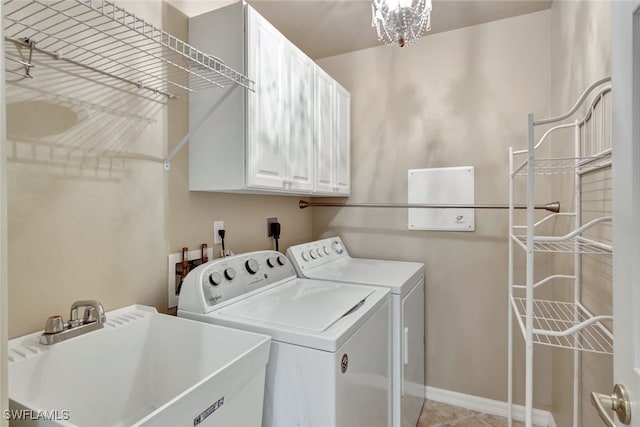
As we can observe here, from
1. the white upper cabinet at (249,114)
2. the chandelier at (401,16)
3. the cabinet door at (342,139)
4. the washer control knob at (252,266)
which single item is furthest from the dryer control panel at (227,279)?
the chandelier at (401,16)

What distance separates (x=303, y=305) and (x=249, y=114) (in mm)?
848

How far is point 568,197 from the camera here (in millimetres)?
1609

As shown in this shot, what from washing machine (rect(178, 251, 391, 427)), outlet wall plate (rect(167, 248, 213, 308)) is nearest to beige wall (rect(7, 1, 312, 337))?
outlet wall plate (rect(167, 248, 213, 308))

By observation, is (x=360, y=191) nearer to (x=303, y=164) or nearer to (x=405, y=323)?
(x=303, y=164)

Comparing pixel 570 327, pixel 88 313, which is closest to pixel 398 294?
pixel 570 327

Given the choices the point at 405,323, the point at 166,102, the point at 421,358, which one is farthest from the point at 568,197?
the point at 166,102

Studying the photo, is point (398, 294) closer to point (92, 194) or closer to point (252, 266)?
point (252, 266)

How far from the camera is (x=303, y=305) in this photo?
134 cm

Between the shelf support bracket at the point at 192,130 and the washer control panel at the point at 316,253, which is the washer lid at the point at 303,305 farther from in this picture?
the shelf support bracket at the point at 192,130

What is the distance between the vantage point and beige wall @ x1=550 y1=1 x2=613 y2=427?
1137 mm

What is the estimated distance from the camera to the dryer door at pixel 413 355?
1.68 m

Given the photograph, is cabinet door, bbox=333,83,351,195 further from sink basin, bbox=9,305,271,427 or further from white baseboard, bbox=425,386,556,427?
white baseboard, bbox=425,386,556,427

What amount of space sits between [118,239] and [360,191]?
1.71m

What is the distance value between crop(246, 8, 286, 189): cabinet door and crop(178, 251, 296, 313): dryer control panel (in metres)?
0.37
